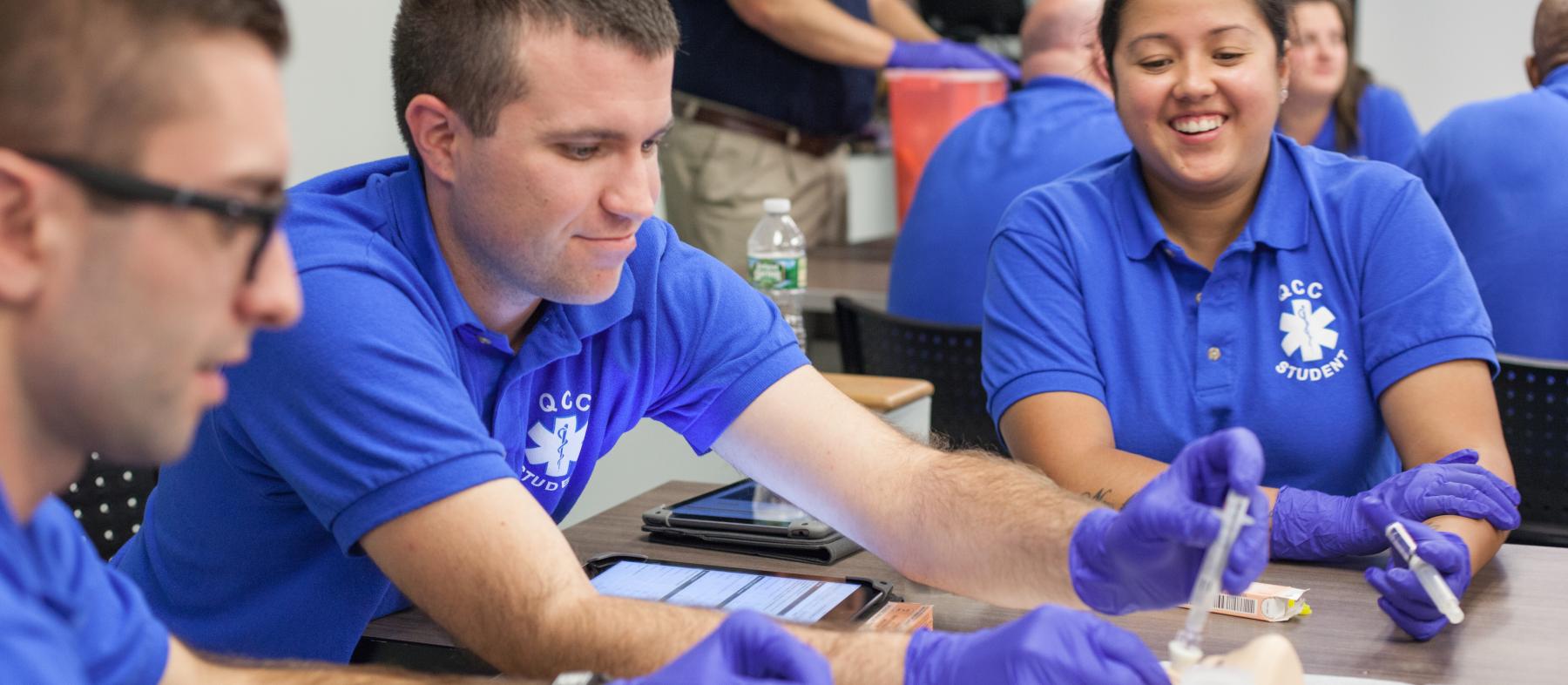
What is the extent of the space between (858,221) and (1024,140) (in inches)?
56.9

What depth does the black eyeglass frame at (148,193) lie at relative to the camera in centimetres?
76

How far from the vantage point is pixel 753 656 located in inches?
39.8

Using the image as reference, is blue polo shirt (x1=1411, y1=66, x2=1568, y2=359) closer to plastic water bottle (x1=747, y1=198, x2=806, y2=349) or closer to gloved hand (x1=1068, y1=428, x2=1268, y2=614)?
plastic water bottle (x1=747, y1=198, x2=806, y2=349)

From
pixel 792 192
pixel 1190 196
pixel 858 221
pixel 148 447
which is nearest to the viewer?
pixel 148 447

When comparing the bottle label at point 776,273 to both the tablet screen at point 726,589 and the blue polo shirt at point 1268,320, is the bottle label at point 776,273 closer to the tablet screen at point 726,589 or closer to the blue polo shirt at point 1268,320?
the blue polo shirt at point 1268,320

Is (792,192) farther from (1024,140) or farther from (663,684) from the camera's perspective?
(663,684)

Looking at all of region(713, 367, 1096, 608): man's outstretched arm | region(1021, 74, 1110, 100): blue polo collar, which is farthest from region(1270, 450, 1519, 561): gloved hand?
region(1021, 74, 1110, 100): blue polo collar

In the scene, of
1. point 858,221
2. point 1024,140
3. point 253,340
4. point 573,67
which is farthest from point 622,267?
point 858,221

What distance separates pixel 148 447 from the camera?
0.81 m

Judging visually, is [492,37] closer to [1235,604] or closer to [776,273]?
[1235,604]

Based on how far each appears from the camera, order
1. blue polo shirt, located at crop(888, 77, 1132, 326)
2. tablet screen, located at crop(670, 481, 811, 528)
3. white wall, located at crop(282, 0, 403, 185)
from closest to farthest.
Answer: tablet screen, located at crop(670, 481, 811, 528)
blue polo shirt, located at crop(888, 77, 1132, 326)
white wall, located at crop(282, 0, 403, 185)

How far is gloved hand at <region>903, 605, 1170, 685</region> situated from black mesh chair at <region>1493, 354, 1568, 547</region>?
4.01ft

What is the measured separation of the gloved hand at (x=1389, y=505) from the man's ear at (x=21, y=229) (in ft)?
4.06

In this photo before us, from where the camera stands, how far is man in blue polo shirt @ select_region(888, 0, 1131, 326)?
2.67 meters
